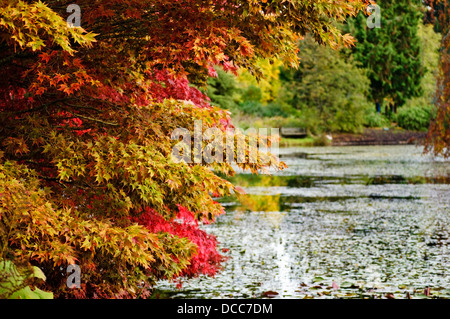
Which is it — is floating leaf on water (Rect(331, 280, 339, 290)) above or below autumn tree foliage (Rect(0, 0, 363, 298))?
below

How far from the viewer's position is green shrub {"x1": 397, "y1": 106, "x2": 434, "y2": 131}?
52125mm

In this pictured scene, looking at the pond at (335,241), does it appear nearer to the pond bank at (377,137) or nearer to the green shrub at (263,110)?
the pond bank at (377,137)

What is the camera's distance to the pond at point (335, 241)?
8367 mm

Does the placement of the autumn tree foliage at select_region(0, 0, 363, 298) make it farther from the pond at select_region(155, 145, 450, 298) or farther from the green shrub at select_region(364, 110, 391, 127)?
the green shrub at select_region(364, 110, 391, 127)

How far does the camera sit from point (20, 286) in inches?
201

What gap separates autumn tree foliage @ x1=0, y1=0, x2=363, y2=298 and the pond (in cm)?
177

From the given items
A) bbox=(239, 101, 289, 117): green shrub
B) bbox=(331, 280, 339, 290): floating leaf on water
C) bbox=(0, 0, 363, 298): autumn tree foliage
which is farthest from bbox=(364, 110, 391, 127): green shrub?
bbox=(0, 0, 363, 298): autumn tree foliage

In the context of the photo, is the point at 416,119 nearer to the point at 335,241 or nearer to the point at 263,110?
the point at 263,110

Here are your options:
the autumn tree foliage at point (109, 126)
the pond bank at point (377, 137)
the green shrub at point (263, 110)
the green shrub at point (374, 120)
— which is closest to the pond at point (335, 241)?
the autumn tree foliage at point (109, 126)

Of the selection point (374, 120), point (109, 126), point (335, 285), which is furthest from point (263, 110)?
point (109, 126)

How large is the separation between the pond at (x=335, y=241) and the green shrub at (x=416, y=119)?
3019cm

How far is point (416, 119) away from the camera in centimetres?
5209

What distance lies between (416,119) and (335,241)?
42726 mm

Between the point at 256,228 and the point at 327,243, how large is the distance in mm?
2154
